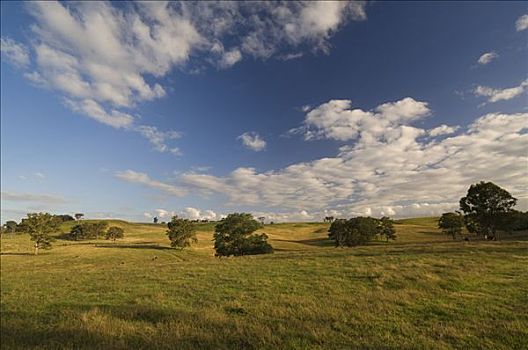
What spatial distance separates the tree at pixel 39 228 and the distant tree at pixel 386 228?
298ft

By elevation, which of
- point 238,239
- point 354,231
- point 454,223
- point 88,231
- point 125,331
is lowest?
point 125,331

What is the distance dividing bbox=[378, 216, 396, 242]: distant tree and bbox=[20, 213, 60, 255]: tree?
90812mm

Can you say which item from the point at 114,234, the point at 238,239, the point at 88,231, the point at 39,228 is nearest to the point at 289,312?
the point at 238,239

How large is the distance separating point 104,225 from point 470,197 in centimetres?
13119

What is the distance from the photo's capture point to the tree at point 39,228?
7969cm

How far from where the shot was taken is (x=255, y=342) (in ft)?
31.5

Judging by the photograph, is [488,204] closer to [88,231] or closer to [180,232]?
[180,232]

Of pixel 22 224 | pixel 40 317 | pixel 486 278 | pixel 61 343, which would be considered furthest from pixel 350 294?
pixel 22 224

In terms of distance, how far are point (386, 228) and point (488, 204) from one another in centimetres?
4154

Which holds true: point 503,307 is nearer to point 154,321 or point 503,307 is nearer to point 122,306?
point 154,321

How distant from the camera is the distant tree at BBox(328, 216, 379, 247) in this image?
295 feet

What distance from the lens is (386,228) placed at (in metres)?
104

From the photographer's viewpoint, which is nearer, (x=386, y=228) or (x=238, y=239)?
(x=238, y=239)

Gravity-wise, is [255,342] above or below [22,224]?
below
